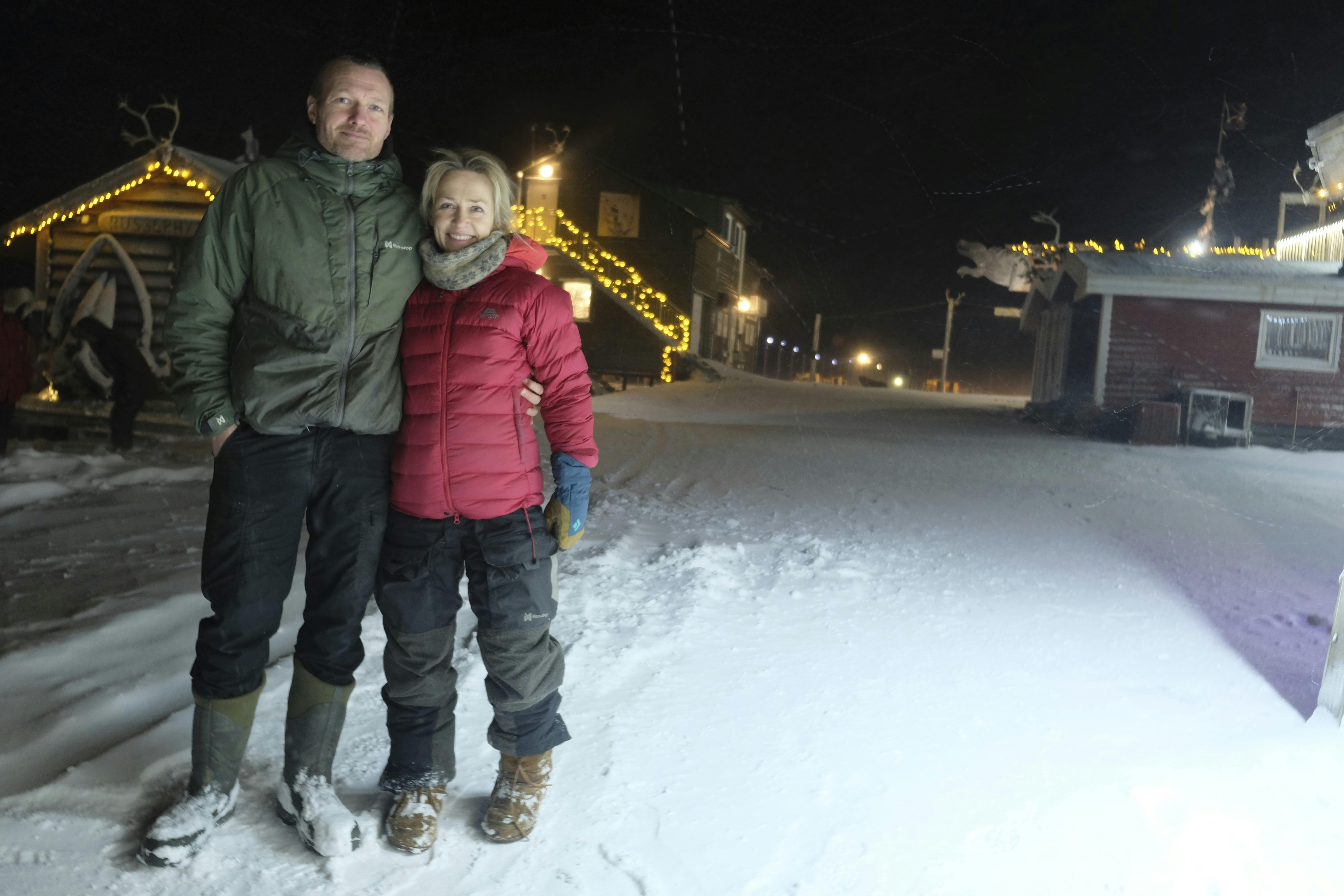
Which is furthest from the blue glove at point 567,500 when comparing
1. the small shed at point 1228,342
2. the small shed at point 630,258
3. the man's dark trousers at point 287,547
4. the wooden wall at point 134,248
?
the small shed at point 630,258

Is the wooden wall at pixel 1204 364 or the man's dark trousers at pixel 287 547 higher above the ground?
the wooden wall at pixel 1204 364

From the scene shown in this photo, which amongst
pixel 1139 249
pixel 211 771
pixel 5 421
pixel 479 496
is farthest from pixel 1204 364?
pixel 5 421

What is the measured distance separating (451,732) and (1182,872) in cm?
211

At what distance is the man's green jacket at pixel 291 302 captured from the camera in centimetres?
226

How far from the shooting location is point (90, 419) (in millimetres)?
11266

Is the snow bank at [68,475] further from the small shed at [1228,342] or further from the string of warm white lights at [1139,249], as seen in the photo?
the string of warm white lights at [1139,249]

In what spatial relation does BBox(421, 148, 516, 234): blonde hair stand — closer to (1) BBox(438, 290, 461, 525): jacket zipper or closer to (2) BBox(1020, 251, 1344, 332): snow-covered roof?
(1) BBox(438, 290, 461, 525): jacket zipper

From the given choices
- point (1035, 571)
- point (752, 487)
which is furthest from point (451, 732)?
point (752, 487)

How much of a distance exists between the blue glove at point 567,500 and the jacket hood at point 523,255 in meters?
0.57

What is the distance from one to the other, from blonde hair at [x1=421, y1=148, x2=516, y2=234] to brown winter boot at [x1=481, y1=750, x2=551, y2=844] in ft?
5.13

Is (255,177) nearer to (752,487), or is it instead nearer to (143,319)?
(752,487)

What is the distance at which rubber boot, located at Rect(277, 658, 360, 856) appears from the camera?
7.53 ft

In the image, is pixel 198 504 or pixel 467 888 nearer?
pixel 467 888

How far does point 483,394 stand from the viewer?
2.38m
